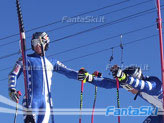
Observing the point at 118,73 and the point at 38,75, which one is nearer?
the point at 118,73

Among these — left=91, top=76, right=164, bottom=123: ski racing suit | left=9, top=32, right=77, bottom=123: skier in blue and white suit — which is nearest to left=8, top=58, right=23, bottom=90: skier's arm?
left=9, top=32, right=77, bottom=123: skier in blue and white suit

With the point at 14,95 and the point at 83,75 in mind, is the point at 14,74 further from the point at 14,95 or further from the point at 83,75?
the point at 83,75

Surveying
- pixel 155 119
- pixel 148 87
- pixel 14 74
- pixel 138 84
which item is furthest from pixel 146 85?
pixel 14 74

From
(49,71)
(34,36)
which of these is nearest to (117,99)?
(49,71)

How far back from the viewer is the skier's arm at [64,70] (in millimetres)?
7711

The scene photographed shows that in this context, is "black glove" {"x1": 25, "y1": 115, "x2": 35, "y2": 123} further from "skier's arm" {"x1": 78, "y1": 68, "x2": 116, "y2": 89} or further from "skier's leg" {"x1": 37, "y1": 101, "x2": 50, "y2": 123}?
"skier's arm" {"x1": 78, "y1": 68, "x2": 116, "y2": 89}

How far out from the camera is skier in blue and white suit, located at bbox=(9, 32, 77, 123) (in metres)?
7.04

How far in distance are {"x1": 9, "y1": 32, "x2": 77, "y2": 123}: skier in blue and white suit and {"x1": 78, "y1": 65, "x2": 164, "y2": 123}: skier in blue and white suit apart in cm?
42

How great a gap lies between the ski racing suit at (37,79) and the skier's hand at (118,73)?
2.59 feet

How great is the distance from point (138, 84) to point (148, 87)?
8.1 inches

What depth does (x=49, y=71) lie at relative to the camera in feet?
24.8

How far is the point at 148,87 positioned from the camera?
754 centimetres

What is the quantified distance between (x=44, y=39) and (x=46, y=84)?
0.80m

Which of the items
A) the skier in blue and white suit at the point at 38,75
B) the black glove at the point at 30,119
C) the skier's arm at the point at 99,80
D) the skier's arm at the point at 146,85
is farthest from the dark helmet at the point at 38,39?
the skier's arm at the point at 146,85
